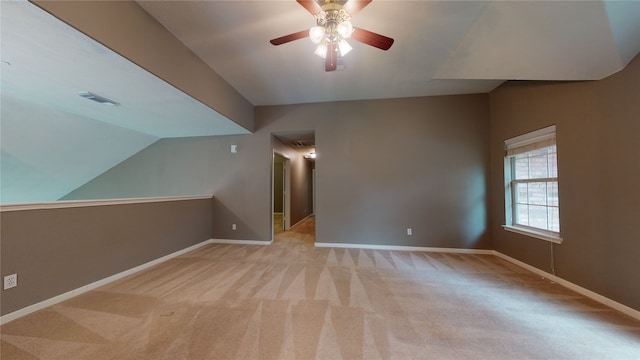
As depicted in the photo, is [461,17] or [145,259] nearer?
[461,17]

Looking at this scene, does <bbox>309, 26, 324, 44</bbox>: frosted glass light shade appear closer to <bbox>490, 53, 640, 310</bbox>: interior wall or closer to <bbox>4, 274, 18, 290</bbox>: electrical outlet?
<bbox>490, 53, 640, 310</bbox>: interior wall

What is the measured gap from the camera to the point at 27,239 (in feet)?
6.51

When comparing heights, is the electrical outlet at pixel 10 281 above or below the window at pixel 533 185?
below

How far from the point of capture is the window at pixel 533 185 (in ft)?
9.28

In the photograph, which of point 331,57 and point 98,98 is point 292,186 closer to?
point 98,98

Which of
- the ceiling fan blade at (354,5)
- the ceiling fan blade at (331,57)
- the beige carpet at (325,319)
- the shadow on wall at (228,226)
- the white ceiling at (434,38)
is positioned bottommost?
the beige carpet at (325,319)

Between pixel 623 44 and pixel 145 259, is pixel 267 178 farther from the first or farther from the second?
pixel 623 44

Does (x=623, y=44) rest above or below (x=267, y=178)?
above

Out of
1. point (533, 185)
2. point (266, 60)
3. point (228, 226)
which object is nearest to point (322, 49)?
point (266, 60)

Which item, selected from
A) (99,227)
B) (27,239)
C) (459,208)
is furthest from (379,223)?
(27,239)

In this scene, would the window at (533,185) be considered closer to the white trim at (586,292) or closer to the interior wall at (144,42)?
the white trim at (586,292)

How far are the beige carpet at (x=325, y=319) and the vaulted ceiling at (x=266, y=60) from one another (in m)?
2.26

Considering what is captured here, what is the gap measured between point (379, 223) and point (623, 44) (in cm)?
332

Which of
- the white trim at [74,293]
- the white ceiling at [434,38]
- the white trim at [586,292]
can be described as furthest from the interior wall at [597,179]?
the white trim at [74,293]
